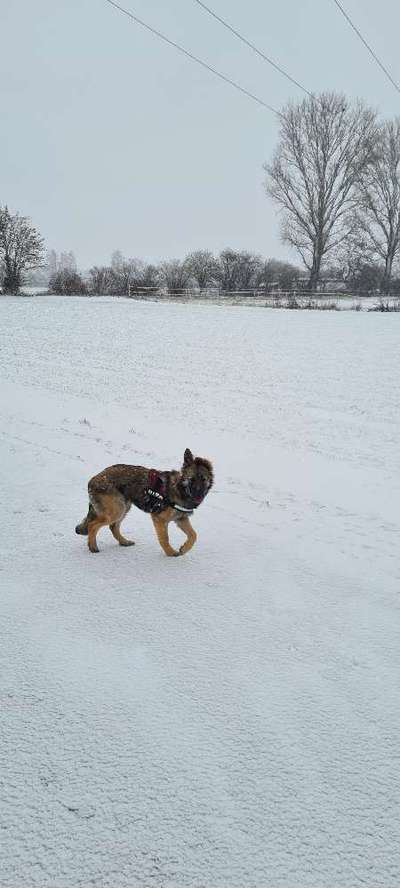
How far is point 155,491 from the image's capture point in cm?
414

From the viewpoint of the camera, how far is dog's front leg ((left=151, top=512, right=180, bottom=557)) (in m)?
4.25

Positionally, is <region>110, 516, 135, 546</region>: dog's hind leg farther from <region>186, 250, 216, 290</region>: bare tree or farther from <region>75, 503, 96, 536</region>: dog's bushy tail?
<region>186, 250, 216, 290</region>: bare tree

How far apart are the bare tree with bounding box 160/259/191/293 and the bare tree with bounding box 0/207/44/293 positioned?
37.6ft

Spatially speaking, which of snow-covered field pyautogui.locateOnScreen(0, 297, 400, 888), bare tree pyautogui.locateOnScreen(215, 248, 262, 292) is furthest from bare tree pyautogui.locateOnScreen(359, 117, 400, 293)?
snow-covered field pyautogui.locateOnScreen(0, 297, 400, 888)

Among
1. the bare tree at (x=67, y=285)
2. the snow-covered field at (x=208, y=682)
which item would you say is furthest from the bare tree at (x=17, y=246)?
Result: the snow-covered field at (x=208, y=682)

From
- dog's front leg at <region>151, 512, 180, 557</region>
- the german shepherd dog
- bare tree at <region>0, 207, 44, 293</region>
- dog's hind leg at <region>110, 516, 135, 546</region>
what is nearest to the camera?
the german shepherd dog

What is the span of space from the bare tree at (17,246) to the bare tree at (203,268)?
15528 millimetres

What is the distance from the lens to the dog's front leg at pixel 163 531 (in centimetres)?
425

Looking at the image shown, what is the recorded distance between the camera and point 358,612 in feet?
12.2

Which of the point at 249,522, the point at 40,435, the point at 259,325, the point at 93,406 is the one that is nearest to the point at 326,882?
the point at 249,522

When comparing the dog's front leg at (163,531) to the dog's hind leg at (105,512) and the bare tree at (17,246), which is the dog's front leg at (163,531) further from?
the bare tree at (17,246)

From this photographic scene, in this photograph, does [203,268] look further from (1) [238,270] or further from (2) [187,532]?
(2) [187,532]

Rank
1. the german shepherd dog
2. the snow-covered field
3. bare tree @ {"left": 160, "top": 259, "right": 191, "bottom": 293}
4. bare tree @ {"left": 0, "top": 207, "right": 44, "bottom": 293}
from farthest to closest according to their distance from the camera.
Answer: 1. bare tree @ {"left": 160, "top": 259, "right": 191, "bottom": 293}
2. bare tree @ {"left": 0, "top": 207, "right": 44, "bottom": 293}
3. the german shepherd dog
4. the snow-covered field

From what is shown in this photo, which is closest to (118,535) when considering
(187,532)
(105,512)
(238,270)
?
(105,512)
